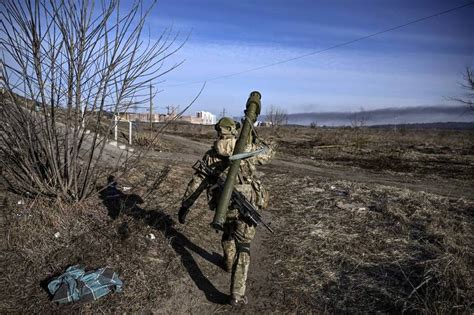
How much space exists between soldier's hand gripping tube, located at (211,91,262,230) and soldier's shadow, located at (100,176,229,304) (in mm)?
1070

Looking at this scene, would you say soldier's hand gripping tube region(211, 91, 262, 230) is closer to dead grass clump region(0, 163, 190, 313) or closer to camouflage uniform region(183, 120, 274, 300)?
camouflage uniform region(183, 120, 274, 300)

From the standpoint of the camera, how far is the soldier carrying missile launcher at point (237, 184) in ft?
11.9

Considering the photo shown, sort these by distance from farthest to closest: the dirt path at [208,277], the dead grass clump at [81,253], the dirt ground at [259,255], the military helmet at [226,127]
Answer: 1. the military helmet at [226,127]
2. the dirt path at [208,277]
3. the dirt ground at [259,255]
4. the dead grass clump at [81,253]

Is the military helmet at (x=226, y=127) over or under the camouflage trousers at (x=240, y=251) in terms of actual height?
over

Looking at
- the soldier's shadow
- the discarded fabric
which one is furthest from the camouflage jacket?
the discarded fabric

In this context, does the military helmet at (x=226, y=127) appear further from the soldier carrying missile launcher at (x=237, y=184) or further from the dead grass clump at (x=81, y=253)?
the dead grass clump at (x=81, y=253)

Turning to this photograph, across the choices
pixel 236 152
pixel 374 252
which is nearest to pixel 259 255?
pixel 374 252

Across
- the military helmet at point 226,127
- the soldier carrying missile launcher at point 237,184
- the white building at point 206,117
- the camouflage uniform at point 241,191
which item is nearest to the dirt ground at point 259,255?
the camouflage uniform at point 241,191

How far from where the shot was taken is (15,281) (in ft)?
11.9

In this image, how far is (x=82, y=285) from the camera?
3.51m

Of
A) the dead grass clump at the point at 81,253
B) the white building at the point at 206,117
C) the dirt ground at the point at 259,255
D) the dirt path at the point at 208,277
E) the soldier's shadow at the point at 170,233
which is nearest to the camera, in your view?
the dead grass clump at the point at 81,253

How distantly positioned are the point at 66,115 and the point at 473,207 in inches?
292

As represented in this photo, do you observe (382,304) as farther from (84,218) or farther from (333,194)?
(333,194)

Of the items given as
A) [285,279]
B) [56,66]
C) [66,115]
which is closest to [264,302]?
[285,279]
